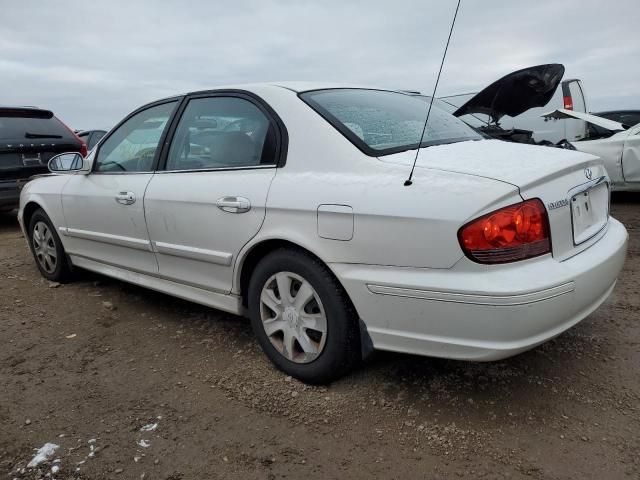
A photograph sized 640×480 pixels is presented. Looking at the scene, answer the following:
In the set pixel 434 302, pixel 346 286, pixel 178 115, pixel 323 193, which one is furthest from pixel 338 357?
pixel 178 115

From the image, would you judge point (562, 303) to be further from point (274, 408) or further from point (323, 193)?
point (274, 408)

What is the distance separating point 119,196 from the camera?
348 cm

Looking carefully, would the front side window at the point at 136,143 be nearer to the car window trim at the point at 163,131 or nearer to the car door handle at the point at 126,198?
the car window trim at the point at 163,131

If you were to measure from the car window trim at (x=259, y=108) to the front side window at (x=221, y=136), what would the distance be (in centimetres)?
2

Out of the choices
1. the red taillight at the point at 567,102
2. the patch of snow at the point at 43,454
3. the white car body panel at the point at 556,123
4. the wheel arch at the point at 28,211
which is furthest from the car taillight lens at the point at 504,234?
the red taillight at the point at 567,102

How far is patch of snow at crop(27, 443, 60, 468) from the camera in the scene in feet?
7.16

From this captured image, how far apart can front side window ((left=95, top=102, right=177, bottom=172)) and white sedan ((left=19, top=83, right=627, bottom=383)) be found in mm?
21

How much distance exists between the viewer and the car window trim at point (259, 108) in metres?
2.67

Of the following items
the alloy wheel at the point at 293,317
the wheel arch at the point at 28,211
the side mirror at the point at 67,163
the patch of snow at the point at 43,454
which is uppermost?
the side mirror at the point at 67,163

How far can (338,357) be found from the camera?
246 centimetres

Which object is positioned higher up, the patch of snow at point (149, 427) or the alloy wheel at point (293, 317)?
the alloy wheel at point (293, 317)

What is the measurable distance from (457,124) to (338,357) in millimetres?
1612

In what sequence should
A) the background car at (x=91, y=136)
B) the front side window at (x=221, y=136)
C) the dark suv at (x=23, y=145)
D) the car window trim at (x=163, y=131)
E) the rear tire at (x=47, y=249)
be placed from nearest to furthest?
the front side window at (x=221, y=136) → the car window trim at (x=163, y=131) → the rear tire at (x=47, y=249) → the dark suv at (x=23, y=145) → the background car at (x=91, y=136)

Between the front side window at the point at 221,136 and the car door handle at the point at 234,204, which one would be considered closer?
the car door handle at the point at 234,204
